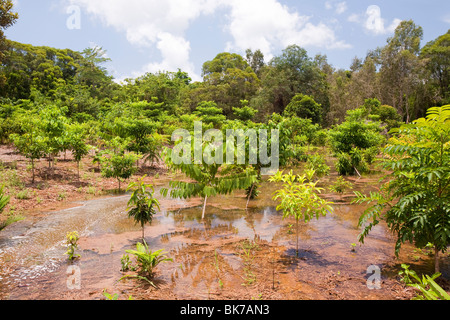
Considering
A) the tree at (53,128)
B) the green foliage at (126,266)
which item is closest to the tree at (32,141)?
the tree at (53,128)

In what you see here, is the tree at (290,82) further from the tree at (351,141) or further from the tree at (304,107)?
the tree at (351,141)

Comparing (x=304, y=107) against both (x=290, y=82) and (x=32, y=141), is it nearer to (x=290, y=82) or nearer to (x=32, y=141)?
(x=290, y=82)

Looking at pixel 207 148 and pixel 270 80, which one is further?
pixel 270 80

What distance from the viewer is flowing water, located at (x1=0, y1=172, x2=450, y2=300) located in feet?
13.7

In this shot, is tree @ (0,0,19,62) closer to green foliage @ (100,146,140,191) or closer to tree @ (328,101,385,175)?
green foliage @ (100,146,140,191)

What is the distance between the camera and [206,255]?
18.1 feet

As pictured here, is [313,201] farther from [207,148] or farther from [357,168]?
[357,168]

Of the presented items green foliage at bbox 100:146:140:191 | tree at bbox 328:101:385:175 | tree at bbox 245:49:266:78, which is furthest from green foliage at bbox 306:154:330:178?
tree at bbox 245:49:266:78

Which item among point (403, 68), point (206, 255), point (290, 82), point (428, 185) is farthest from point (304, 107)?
point (206, 255)

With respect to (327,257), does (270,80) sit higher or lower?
higher
